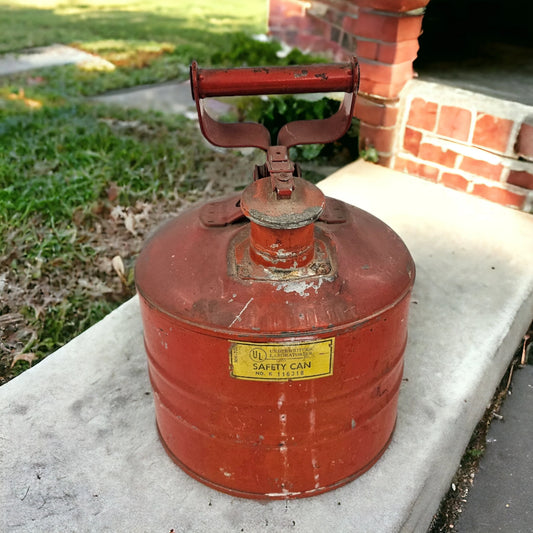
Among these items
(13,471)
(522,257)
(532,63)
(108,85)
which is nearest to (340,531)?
(13,471)

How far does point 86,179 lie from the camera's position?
11.4 feet

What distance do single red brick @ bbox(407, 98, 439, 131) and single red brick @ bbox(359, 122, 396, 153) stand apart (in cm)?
13

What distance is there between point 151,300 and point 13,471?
2.43 feet

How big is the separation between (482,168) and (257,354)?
203 centimetres

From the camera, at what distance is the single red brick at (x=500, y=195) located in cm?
281

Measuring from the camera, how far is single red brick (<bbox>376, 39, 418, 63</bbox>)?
9.43ft

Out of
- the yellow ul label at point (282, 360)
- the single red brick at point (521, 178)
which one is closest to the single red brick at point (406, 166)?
the single red brick at point (521, 178)

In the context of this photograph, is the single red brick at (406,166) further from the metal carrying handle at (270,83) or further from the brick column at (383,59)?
the metal carrying handle at (270,83)

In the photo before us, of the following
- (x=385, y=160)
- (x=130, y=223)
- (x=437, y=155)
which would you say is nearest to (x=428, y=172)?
(x=437, y=155)

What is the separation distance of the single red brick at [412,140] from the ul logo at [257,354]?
2.10 m

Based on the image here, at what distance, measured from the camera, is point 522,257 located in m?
2.50

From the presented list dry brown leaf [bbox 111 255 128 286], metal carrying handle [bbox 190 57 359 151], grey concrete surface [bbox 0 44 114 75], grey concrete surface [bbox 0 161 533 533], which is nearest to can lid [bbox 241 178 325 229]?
metal carrying handle [bbox 190 57 359 151]

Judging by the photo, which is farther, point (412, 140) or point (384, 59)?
point (412, 140)

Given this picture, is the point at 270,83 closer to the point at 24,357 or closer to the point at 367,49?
the point at 24,357
